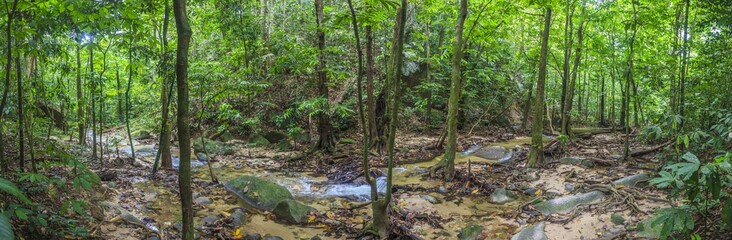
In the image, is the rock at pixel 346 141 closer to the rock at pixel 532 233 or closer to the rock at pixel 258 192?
the rock at pixel 258 192

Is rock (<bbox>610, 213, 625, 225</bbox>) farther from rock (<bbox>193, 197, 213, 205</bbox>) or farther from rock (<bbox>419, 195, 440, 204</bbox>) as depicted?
rock (<bbox>193, 197, 213, 205</bbox>)

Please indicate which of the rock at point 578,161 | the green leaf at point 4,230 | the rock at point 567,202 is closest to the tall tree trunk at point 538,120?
the rock at point 578,161

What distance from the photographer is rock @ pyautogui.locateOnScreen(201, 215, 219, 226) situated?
20.8 feet

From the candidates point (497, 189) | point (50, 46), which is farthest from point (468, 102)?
point (50, 46)

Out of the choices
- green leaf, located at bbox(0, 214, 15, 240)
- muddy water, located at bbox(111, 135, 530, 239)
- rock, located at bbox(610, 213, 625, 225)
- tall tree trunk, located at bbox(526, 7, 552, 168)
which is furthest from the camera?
tall tree trunk, located at bbox(526, 7, 552, 168)

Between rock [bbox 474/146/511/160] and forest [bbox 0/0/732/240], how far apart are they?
0.09 metres

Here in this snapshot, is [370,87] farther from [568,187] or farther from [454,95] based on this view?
[568,187]

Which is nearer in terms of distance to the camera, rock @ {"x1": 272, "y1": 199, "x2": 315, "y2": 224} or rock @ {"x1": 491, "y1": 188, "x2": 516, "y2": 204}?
rock @ {"x1": 272, "y1": 199, "x2": 315, "y2": 224}

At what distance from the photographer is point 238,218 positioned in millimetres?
6742

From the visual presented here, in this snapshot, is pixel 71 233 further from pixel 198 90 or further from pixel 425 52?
pixel 425 52

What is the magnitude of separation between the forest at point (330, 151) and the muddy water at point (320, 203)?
0.18 ft

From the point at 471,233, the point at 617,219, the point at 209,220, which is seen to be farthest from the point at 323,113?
the point at 617,219

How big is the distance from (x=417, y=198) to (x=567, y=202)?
9.05 feet

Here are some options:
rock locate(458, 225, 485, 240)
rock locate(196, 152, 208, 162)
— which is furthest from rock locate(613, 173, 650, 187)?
rock locate(196, 152, 208, 162)
